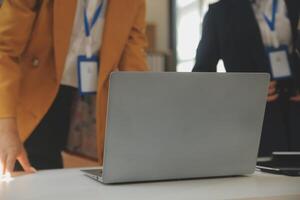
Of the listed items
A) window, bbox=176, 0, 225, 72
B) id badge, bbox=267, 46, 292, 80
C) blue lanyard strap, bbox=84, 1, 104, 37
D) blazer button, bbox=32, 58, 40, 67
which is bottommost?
blazer button, bbox=32, 58, 40, 67

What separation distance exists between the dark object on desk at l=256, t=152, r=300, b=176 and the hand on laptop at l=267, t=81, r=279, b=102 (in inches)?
20.4

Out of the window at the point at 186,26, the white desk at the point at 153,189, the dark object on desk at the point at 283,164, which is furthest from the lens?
the window at the point at 186,26

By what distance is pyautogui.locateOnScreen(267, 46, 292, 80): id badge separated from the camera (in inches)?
65.7

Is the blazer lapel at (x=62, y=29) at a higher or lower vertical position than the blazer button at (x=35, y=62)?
higher

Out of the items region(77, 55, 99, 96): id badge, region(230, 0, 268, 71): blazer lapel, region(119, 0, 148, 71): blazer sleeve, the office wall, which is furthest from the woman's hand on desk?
the office wall

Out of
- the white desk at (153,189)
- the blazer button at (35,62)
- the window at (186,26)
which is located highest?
the window at (186,26)

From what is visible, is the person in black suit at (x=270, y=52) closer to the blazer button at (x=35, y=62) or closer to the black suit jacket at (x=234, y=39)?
the black suit jacket at (x=234, y=39)

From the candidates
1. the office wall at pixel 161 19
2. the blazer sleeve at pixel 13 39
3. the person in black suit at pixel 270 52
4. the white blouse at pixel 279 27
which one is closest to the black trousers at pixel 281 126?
the person in black suit at pixel 270 52

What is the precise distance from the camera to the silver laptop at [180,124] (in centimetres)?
81

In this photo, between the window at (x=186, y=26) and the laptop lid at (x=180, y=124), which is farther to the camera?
the window at (x=186, y=26)

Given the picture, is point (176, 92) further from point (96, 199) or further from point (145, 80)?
point (96, 199)

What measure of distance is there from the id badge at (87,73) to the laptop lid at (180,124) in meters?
0.69

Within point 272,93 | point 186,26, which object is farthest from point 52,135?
point 186,26

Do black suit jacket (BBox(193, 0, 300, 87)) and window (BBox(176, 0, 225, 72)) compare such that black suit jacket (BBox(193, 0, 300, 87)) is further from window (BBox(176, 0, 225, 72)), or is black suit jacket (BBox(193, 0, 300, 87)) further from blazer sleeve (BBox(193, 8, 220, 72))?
window (BBox(176, 0, 225, 72))
